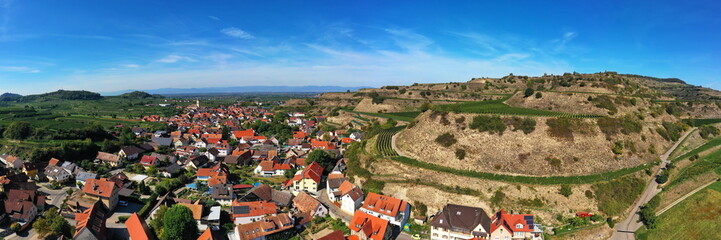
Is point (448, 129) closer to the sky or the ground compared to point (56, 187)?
closer to the sky

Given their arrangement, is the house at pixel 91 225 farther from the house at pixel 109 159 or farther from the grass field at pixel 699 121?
the grass field at pixel 699 121

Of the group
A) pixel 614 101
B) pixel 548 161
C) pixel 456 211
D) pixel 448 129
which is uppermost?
pixel 614 101

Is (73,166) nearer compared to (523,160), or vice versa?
(523,160)

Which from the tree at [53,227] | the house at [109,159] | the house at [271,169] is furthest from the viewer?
the house at [109,159]

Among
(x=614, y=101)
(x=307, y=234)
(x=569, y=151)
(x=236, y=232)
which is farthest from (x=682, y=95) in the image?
(x=236, y=232)

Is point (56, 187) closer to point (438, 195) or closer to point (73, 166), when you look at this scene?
point (73, 166)

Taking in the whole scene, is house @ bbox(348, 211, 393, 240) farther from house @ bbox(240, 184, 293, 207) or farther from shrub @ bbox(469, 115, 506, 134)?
shrub @ bbox(469, 115, 506, 134)

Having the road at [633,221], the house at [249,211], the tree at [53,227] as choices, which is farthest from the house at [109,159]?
the road at [633,221]
